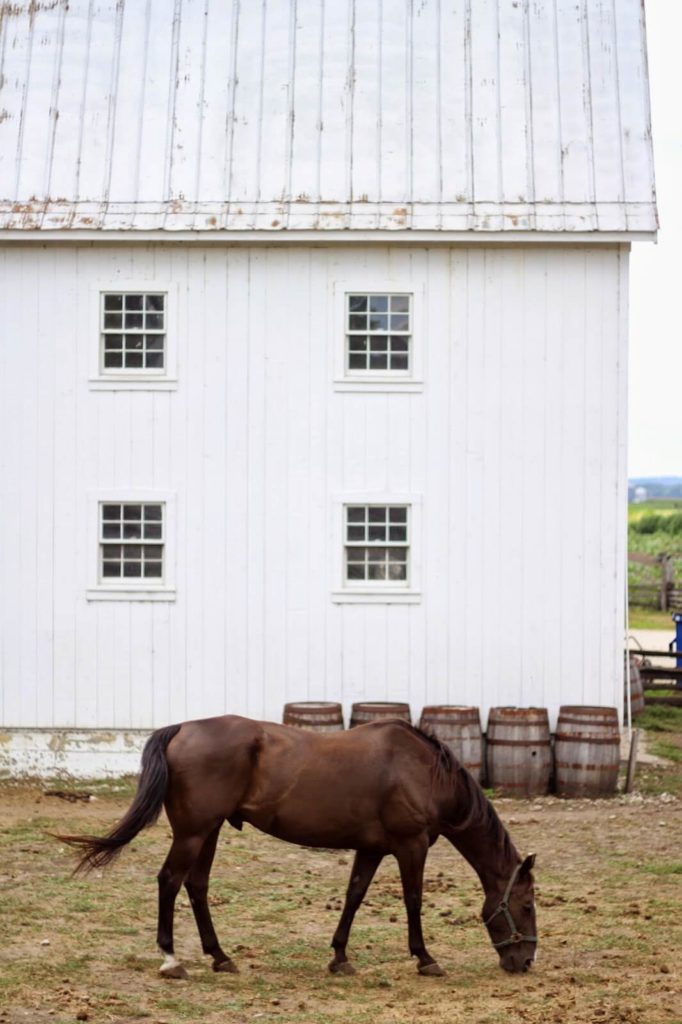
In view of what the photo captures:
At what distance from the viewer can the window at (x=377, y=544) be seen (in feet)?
52.2

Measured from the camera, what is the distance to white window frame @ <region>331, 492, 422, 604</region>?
51.9 feet

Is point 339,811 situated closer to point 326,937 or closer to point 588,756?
point 326,937

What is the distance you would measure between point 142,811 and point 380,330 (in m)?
8.92

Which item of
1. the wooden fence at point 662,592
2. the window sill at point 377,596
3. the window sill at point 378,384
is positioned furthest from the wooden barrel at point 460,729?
the wooden fence at point 662,592

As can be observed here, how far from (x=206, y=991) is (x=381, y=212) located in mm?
10130

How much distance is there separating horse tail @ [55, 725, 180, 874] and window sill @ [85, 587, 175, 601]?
297 inches

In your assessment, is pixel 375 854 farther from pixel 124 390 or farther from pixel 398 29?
pixel 398 29

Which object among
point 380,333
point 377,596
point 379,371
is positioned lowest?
point 377,596

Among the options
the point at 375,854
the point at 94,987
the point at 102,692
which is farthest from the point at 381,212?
the point at 94,987

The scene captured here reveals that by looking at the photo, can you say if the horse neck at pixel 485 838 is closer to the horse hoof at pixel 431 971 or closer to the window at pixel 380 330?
the horse hoof at pixel 431 971

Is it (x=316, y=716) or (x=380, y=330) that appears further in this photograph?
(x=380, y=330)

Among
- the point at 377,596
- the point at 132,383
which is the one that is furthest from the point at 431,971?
the point at 132,383

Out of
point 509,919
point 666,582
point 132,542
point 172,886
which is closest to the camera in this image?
point 172,886

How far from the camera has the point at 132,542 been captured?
16016 millimetres
